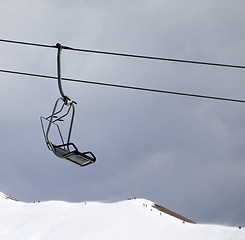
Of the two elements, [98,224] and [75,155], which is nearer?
[75,155]

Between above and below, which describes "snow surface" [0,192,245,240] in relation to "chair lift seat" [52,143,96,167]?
above

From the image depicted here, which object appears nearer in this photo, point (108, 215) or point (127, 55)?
point (127, 55)

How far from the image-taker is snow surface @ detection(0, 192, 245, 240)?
3800 centimetres

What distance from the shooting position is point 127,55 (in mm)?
9305

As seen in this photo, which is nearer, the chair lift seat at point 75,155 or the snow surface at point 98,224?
the chair lift seat at point 75,155

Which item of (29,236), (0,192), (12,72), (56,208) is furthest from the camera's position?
(0,192)

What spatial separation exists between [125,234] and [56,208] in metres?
9.59

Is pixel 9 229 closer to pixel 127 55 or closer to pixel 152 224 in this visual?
pixel 152 224

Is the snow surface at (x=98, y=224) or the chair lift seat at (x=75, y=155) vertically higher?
the snow surface at (x=98, y=224)

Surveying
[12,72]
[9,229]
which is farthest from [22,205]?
[12,72]

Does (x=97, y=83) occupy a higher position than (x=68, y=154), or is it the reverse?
(x=97, y=83)

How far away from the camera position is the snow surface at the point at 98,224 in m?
38.0

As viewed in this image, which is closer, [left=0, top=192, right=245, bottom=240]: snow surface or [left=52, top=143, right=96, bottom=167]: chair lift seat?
[left=52, top=143, right=96, bottom=167]: chair lift seat

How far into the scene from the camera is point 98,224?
130ft
